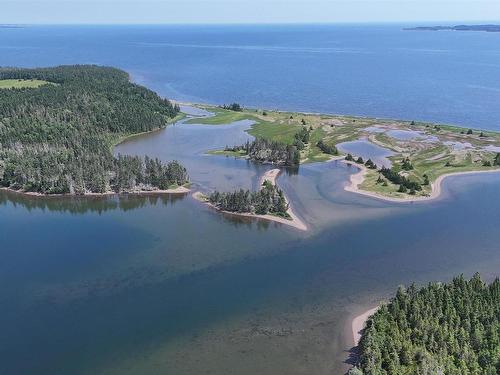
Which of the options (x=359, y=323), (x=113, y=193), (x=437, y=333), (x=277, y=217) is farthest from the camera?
(x=113, y=193)

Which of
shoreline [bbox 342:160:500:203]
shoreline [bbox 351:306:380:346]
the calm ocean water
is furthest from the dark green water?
shoreline [bbox 342:160:500:203]

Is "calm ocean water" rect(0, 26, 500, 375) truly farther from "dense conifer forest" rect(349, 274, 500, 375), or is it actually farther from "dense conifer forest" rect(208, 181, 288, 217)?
"dense conifer forest" rect(349, 274, 500, 375)

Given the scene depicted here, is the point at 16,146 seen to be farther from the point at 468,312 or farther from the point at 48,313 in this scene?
the point at 468,312

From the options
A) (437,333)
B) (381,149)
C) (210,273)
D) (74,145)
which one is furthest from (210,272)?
(381,149)

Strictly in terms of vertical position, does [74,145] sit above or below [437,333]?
above

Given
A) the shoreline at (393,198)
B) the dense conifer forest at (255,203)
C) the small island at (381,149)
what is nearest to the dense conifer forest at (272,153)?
the small island at (381,149)

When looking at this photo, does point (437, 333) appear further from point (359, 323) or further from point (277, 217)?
point (277, 217)

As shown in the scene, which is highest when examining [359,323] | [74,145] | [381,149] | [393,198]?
[381,149]
